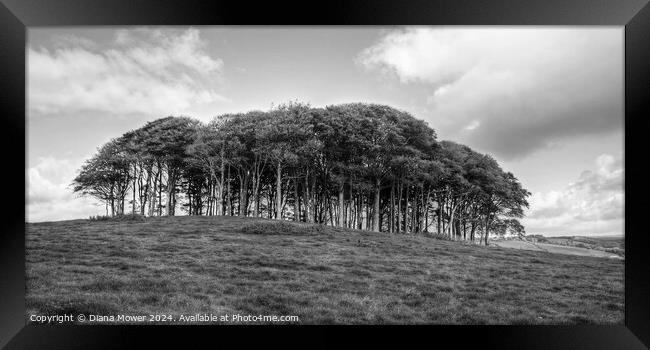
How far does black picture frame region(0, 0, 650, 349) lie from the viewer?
849 cm

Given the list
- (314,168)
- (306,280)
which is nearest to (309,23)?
(306,280)

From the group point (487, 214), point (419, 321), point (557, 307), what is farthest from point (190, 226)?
point (487, 214)

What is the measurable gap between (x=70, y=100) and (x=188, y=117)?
2042 cm

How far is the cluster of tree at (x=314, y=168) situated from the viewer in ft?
110

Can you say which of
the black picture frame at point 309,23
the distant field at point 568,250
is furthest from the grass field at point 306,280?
the distant field at point 568,250

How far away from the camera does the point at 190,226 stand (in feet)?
83.5

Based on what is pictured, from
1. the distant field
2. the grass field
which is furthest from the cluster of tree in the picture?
the grass field

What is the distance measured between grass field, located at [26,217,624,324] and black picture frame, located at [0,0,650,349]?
1.01 meters

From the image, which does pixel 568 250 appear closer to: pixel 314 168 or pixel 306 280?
pixel 314 168

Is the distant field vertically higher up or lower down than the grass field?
lower down

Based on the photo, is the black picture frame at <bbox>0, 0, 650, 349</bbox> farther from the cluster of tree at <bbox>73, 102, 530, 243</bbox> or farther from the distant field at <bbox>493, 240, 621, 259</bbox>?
the cluster of tree at <bbox>73, 102, 530, 243</bbox>

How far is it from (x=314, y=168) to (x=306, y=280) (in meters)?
21.6

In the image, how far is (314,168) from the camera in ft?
113
